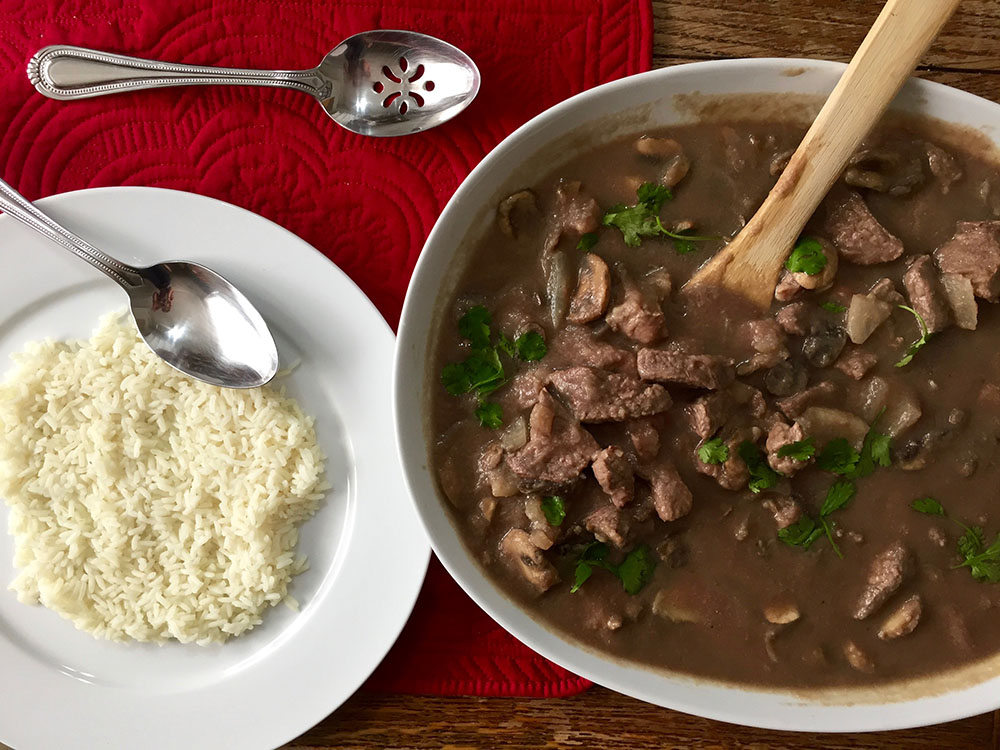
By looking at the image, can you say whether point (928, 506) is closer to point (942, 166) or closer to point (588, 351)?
point (942, 166)

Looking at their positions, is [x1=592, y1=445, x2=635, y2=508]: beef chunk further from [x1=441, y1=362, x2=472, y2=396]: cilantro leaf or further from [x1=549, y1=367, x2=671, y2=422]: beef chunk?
[x1=441, y1=362, x2=472, y2=396]: cilantro leaf

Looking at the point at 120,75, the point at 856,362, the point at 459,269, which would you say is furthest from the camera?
the point at 120,75

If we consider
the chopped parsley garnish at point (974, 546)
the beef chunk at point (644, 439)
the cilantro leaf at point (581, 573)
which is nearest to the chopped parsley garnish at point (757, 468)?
the beef chunk at point (644, 439)

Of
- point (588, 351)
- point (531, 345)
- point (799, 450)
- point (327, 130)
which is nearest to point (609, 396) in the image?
point (588, 351)

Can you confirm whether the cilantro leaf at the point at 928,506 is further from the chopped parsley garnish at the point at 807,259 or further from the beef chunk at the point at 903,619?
the chopped parsley garnish at the point at 807,259

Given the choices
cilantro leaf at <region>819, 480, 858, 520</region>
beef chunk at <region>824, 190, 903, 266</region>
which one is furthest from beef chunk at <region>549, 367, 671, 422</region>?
beef chunk at <region>824, 190, 903, 266</region>
